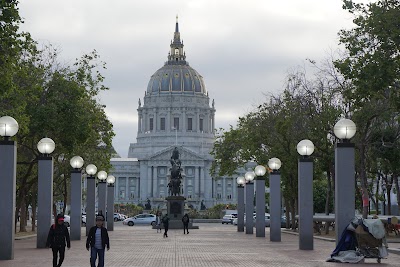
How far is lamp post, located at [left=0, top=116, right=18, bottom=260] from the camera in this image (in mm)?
25891

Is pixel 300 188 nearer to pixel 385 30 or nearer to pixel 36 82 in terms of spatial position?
pixel 385 30

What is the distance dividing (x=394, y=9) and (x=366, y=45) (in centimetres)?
333

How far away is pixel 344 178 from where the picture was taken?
25.8 metres

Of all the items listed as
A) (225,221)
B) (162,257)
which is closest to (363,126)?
(162,257)

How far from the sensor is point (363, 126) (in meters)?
50.2

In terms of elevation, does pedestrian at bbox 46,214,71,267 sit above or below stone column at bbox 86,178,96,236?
below

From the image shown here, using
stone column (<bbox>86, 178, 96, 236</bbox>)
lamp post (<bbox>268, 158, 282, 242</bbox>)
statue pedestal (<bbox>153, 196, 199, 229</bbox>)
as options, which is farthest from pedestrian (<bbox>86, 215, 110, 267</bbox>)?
statue pedestal (<bbox>153, 196, 199, 229</bbox>)

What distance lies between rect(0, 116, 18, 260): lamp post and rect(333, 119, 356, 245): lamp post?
31.7 ft

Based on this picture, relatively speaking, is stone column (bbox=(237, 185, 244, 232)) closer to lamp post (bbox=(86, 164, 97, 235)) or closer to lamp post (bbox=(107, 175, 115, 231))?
lamp post (bbox=(107, 175, 115, 231))

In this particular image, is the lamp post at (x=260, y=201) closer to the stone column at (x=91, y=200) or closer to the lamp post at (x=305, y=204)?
the stone column at (x=91, y=200)

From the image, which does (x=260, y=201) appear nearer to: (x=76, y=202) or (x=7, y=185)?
(x=76, y=202)

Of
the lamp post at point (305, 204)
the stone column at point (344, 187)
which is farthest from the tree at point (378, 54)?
the stone column at point (344, 187)

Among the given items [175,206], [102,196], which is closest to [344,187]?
[102,196]

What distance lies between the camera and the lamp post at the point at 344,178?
2544 centimetres
